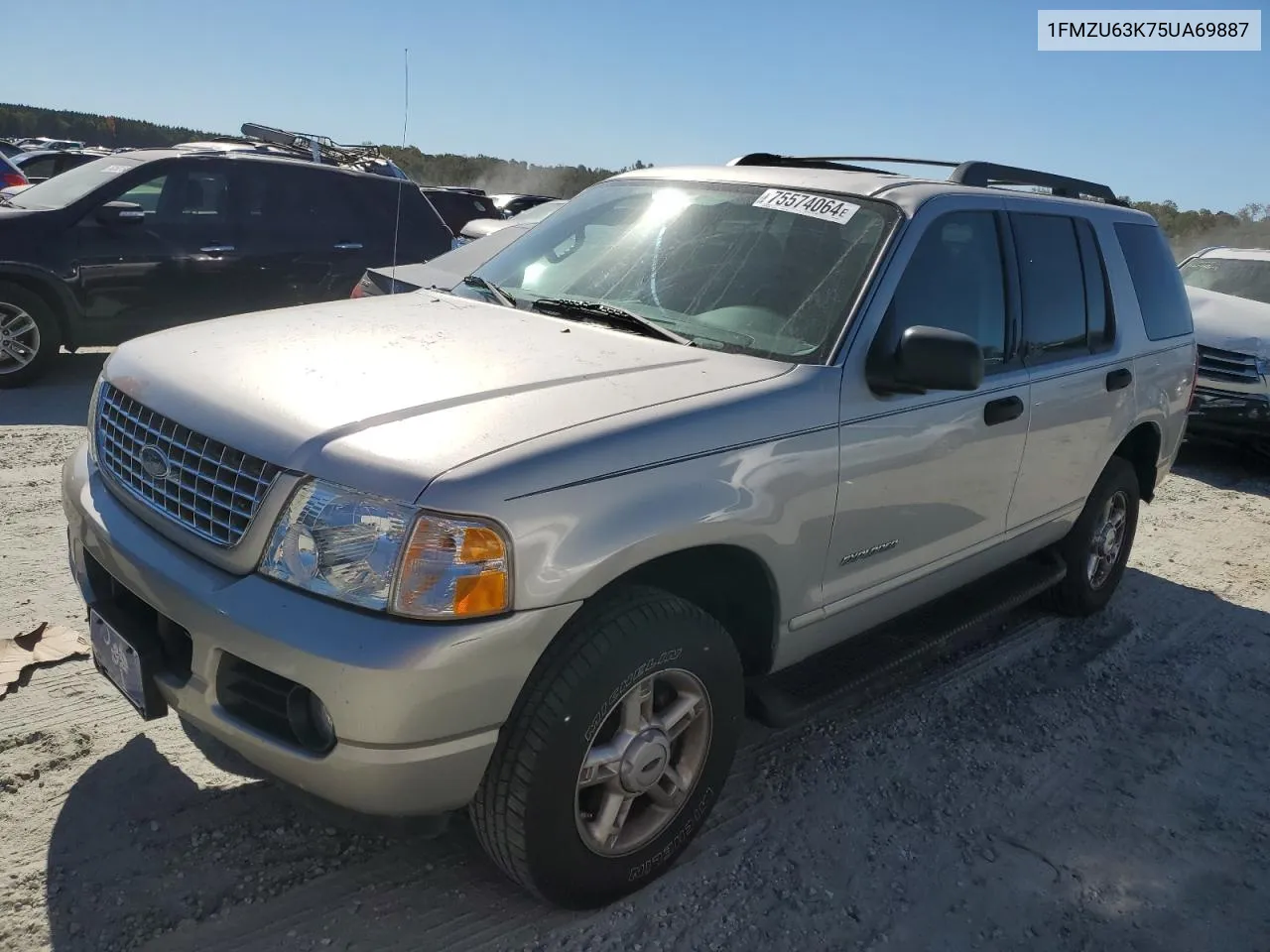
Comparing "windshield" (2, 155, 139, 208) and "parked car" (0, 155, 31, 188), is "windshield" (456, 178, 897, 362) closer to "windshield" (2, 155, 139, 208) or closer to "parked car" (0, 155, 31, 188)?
"windshield" (2, 155, 139, 208)

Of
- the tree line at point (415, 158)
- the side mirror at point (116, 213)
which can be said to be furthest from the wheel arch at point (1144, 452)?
the tree line at point (415, 158)

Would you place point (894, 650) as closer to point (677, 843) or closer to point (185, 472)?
point (677, 843)

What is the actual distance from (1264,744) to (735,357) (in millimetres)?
2717

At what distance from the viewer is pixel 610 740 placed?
2611 mm

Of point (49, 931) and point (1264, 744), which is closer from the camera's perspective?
point (49, 931)

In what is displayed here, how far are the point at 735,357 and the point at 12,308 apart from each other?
6704mm

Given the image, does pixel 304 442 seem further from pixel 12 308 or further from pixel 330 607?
pixel 12 308

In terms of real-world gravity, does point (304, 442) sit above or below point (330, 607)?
above

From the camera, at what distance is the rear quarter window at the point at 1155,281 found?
4805 millimetres

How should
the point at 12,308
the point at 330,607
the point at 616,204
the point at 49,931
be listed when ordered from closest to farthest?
1. the point at 330,607
2. the point at 49,931
3. the point at 616,204
4. the point at 12,308

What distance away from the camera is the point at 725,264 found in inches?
135

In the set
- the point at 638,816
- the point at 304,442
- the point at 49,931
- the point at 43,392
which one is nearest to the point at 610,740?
the point at 638,816

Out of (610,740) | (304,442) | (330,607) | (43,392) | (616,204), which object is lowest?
(43,392)

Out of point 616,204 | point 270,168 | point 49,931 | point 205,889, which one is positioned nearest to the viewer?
point 49,931
